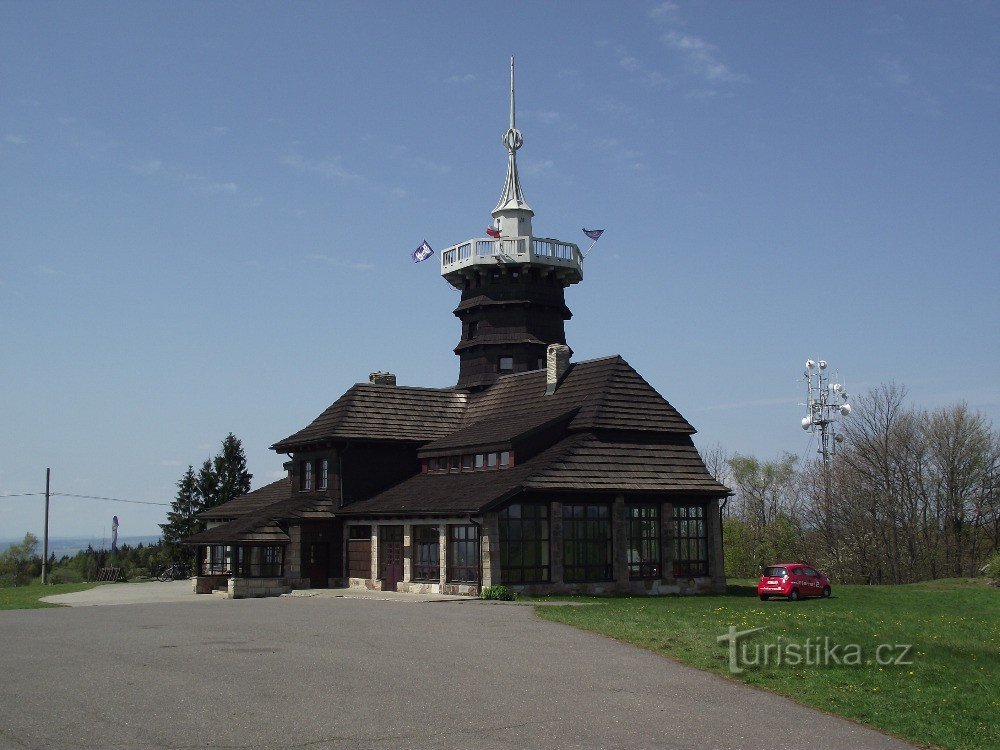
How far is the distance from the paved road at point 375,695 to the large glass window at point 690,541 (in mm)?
17316

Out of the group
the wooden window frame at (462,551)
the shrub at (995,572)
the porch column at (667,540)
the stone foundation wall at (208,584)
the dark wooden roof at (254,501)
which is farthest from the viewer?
the dark wooden roof at (254,501)

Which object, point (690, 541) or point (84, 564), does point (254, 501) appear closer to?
point (690, 541)

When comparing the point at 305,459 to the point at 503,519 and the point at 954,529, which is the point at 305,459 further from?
the point at 954,529

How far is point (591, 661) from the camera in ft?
60.8

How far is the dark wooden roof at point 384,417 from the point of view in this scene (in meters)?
45.1

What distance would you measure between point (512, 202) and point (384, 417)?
1460cm

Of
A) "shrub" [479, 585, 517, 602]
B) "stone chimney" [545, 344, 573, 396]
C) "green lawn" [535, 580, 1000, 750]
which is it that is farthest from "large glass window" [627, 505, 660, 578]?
"stone chimney" [545, 344, 573, 396]

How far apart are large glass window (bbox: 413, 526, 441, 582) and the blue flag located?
61.3 ft

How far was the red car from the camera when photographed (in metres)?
34.4

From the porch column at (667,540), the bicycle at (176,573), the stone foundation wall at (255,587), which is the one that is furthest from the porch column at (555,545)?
the bicycle at (176,573)

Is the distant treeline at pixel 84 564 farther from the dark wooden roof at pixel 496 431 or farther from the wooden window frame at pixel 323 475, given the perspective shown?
the dark wooden roof at pixel 496 431

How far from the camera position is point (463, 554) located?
36.6 meters

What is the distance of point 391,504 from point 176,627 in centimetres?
1660

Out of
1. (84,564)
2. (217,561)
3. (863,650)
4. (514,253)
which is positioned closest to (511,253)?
(514,253)
